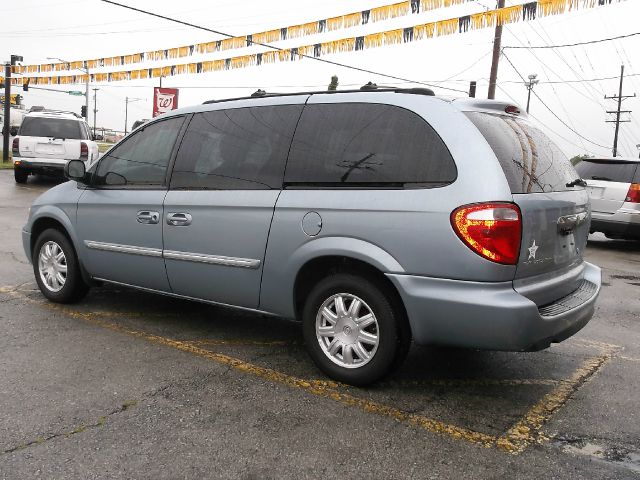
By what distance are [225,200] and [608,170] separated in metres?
8.51

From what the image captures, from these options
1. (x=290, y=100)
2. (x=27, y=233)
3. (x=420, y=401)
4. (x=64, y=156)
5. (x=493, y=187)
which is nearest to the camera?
(x=493, y=187)

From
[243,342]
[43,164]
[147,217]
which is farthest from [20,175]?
[243,342]

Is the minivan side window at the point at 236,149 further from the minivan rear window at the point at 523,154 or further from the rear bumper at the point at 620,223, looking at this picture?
the rear bumper at the point at 620,223

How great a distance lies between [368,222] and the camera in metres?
3.33

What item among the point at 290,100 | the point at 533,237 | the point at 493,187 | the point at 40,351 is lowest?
the point at 40,351

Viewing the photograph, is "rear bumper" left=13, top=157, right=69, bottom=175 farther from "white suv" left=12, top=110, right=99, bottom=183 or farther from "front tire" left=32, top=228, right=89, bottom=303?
"front tire" left=32, top=228, right=89, bottom=303

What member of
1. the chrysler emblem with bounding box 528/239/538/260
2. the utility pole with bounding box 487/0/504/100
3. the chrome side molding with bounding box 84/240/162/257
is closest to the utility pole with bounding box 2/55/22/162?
the utility pole with bounding box 487/0/504/100

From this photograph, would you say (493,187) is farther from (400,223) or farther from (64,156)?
(64,156)

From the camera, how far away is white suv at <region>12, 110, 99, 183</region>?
1530cm

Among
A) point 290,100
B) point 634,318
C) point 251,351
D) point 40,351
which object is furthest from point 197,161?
point 634,318

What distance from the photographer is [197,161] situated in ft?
14.0

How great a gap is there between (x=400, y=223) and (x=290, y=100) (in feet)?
4.24

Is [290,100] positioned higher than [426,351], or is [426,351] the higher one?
[290,100]

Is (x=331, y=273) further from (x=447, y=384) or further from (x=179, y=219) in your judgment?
(x=179, y=219)
